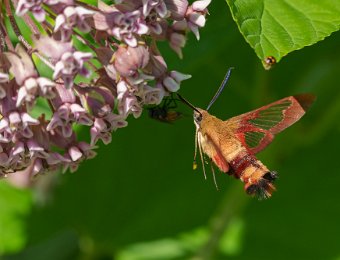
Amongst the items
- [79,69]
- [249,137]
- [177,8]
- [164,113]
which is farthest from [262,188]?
[79,69]

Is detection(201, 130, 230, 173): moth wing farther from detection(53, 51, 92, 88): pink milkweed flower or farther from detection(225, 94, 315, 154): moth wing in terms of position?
detection(53, 51, 92, 88): pink milkweed flower

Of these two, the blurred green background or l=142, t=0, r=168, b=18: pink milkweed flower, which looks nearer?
l=142, t=0, r=168, b=18: pink milkweed flower

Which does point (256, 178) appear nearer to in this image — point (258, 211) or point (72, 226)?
point (258, 211)

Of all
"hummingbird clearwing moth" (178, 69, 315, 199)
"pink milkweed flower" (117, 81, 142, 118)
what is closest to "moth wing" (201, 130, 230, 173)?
"hummingbird clearwing moth" (178, 69, 315, 199)

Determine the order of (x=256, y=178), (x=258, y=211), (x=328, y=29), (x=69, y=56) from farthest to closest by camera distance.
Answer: (x=258, y=211) < (x=256, y=178) < (x=328, y=29) < (x=69, y=56)

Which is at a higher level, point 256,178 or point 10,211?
point 256,178

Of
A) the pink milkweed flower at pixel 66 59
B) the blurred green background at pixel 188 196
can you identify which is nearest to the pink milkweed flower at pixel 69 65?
the pink milkweed flower at pixel 66 59

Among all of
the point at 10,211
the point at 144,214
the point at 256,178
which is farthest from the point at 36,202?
the point at 256,178
